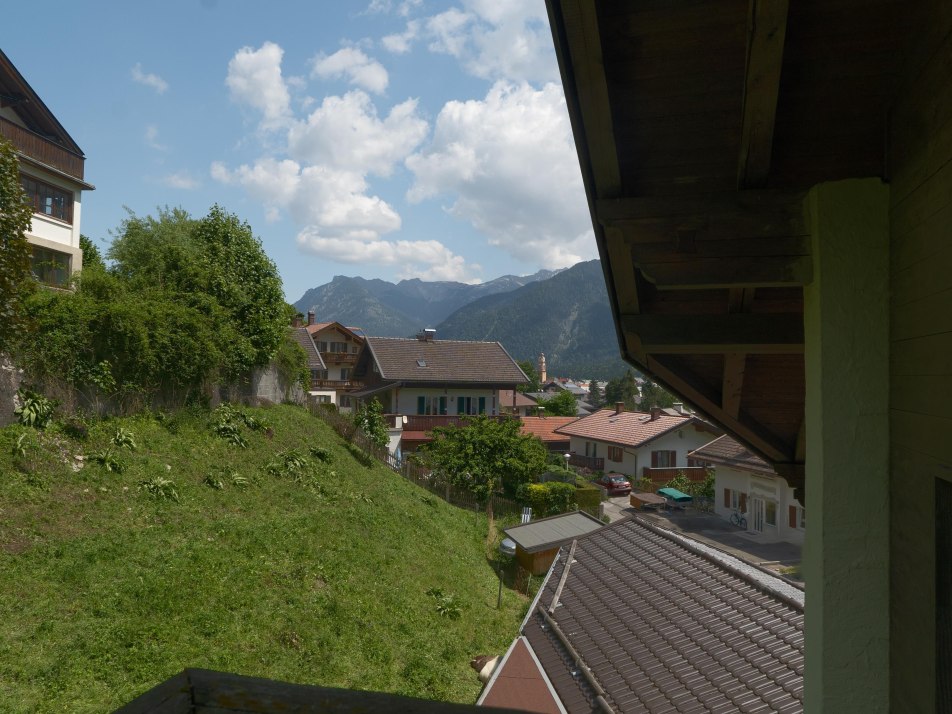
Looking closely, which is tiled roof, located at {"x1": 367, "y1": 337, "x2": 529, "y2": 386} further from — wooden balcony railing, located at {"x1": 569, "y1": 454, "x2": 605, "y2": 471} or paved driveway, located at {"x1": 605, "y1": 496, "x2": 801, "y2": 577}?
paved driveway, located at {"x1": 605, "y1": 496, "x2": 801, "y2": 577}

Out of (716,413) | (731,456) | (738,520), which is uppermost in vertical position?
(716,413)

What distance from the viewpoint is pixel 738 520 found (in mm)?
25719

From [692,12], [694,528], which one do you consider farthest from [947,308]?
[694,528]

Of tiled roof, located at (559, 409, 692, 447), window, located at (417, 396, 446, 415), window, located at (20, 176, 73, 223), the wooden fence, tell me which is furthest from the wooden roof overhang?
tiled roof, located at (559, 409, 692, 447)

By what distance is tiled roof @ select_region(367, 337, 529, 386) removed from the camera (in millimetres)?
33219

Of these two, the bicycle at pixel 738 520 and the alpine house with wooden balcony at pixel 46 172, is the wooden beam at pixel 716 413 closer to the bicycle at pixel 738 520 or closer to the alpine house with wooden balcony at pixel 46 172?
the alpine house with wooden balcony at pixel 46 172

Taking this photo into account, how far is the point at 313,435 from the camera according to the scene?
56.5ft

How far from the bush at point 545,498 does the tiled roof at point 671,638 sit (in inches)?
524

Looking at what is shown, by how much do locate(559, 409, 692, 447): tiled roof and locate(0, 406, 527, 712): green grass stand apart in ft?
73.1

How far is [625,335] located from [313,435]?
47.7 feet

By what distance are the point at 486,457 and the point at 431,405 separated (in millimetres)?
10488

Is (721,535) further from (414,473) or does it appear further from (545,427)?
(545,427)

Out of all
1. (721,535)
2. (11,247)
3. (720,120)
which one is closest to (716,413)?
(720,120)

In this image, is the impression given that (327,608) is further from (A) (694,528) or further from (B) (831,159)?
(A) (694,528)
